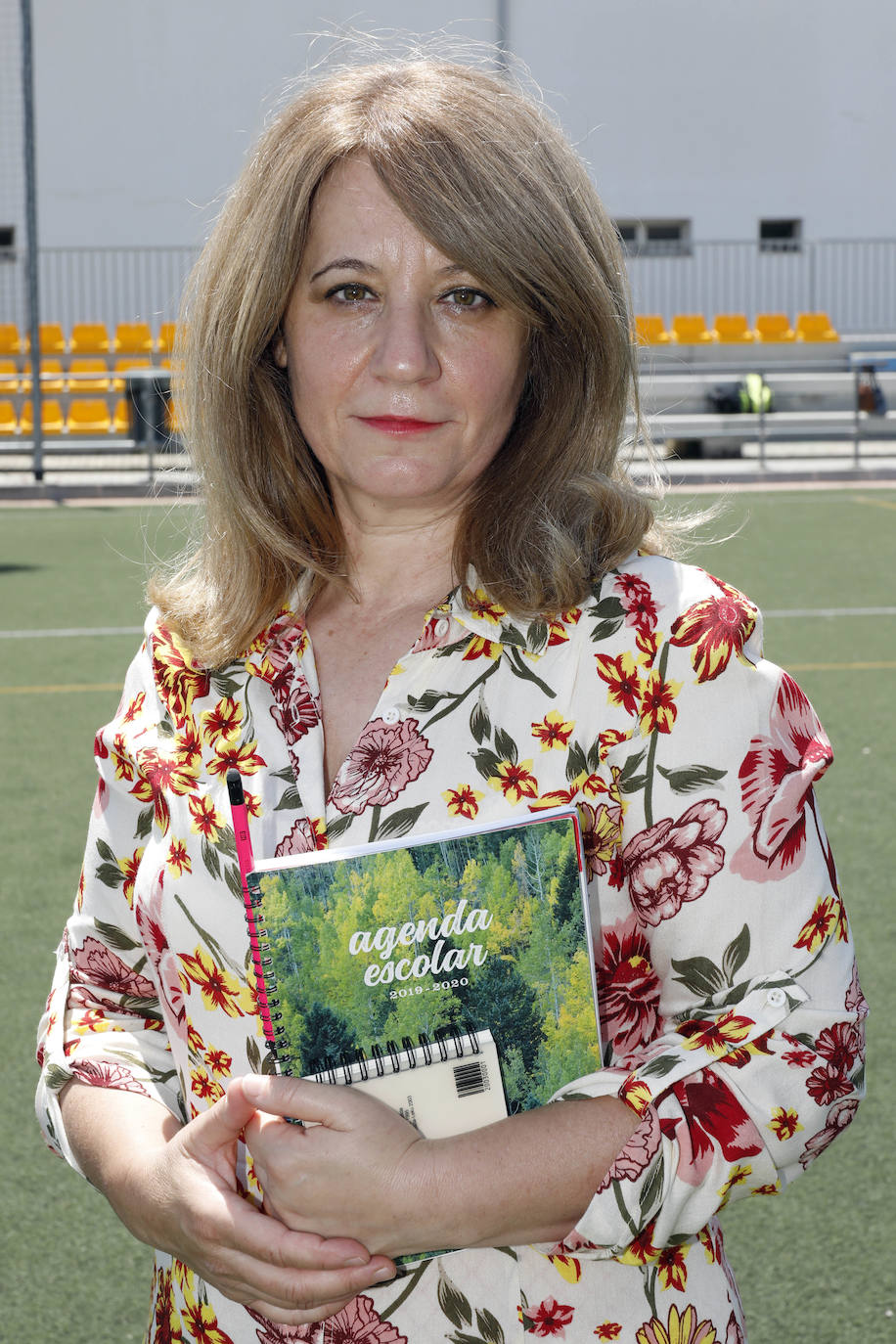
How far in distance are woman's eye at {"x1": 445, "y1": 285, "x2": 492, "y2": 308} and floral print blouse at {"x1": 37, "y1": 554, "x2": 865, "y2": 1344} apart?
0.26 metres

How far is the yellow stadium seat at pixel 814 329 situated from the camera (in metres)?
21.5

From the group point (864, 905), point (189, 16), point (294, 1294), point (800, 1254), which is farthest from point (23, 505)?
point (294, 1294)

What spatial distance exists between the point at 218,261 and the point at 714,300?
2260 cm

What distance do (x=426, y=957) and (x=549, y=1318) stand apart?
0.37 m

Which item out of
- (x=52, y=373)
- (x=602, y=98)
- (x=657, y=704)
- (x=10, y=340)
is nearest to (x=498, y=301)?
(x=657, y=704)

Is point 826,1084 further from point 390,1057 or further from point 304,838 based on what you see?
point 304,838

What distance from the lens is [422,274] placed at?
1.41m

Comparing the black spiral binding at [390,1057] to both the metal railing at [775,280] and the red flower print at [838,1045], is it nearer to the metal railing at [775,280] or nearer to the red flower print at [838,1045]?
the red flower print at [838,1045]

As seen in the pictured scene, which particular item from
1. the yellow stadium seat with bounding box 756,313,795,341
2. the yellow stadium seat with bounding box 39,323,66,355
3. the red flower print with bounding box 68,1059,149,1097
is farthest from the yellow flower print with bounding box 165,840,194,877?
the yellow stadium seat with bounding box 756,313,795,341

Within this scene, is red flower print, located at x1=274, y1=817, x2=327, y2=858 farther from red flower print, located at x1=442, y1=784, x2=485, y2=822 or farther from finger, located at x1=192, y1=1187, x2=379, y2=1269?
finger, located at x1=192, y1=1187, x2=379, y2=1269

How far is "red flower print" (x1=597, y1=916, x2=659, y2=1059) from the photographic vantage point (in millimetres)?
1347

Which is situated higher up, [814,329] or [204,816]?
[814,329]

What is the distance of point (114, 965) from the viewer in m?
1.54

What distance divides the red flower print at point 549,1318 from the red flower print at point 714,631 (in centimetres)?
56
